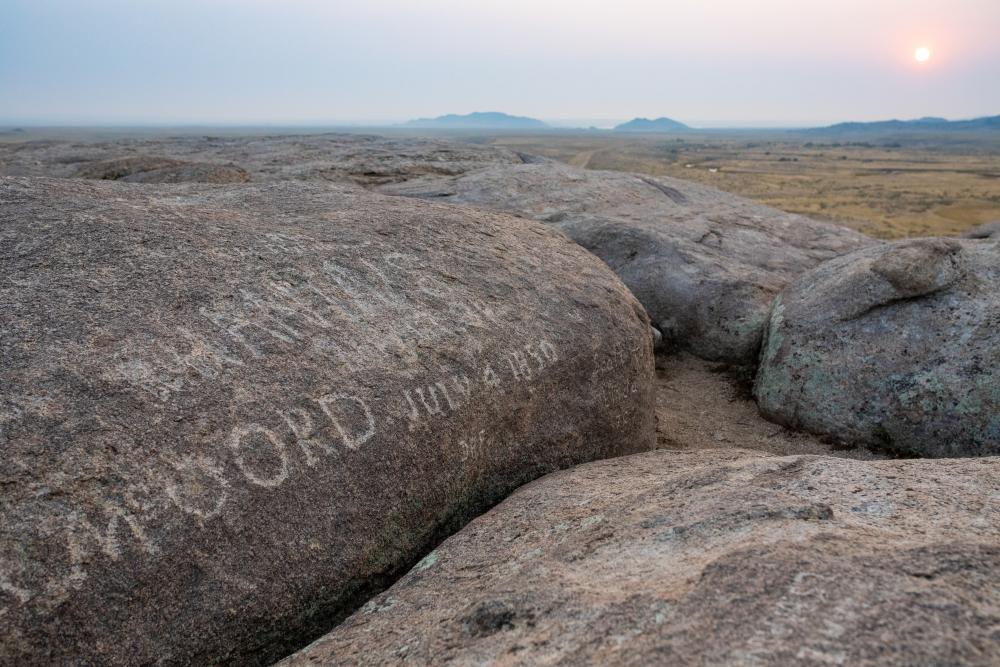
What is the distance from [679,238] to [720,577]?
25.1ft

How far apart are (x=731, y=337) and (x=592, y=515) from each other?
16.9ft

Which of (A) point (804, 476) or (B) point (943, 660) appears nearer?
(B) point (943, 660)

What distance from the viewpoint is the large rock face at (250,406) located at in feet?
10.2

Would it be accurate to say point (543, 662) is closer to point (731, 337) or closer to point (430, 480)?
point (430, 480)

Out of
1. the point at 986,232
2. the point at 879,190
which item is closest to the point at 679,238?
the point at 986,232

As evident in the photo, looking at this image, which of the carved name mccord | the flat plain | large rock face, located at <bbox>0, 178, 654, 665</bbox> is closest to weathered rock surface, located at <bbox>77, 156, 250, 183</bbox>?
large rock face, located at <bbox>0, 178, 654, 665</bbox>

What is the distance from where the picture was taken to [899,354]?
6332 millimetres

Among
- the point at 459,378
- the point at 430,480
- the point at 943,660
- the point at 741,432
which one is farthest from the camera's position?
the point at 741,432

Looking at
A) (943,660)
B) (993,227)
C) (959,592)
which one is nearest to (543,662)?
(943,660)

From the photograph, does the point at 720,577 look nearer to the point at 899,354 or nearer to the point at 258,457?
the point at 258,457

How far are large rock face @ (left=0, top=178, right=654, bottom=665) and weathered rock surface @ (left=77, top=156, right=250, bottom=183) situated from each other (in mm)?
4372

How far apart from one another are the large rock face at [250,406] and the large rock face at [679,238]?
3.03 meters

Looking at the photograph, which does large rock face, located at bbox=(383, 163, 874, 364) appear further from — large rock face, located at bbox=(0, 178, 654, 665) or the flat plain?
the flat plain

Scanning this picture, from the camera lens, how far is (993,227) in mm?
12938
